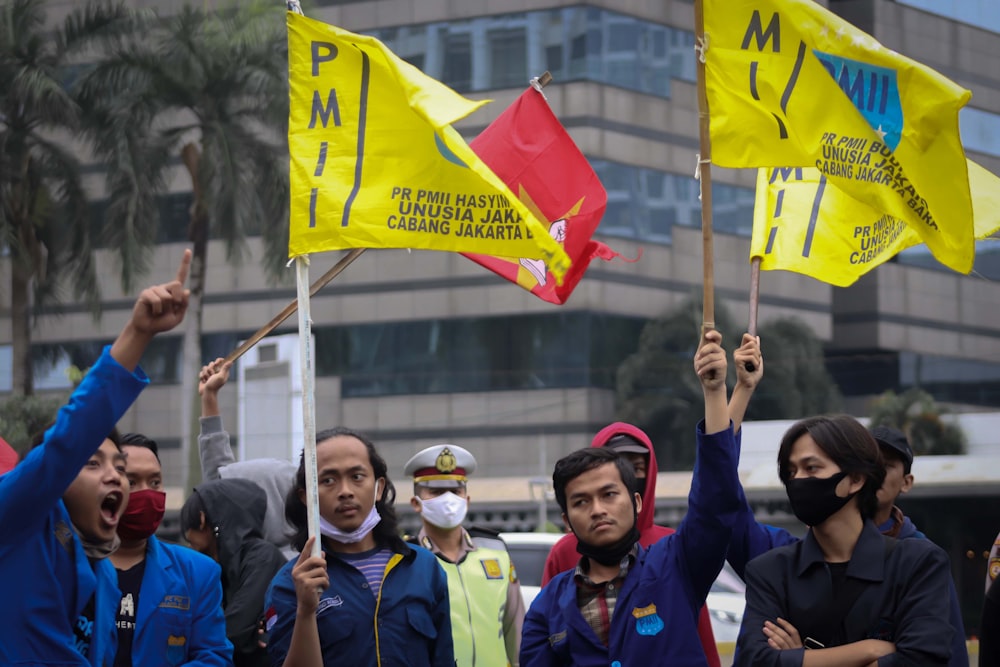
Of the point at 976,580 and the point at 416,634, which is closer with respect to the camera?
the point at 416,634

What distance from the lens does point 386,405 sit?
39.7 metres

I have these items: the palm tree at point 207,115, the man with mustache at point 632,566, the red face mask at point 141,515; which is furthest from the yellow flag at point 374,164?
the palm tree at point 207,115

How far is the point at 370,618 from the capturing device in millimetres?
5023

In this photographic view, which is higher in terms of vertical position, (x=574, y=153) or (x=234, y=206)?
(x=234, y=206)

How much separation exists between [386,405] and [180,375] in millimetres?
6210

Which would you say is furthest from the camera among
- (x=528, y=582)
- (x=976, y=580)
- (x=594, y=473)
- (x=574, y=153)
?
(x=976, y=580)

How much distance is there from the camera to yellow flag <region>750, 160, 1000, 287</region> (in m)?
6.09

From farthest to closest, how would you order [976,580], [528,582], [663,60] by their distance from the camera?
[663,60] < [976,580] < [528,582]

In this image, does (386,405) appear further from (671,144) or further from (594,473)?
(594,473)

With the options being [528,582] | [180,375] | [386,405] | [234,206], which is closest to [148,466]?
[528,582]

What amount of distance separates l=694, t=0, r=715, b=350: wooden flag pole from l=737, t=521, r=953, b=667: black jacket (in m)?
0.79

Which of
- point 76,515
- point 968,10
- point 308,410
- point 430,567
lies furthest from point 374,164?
point 968,10

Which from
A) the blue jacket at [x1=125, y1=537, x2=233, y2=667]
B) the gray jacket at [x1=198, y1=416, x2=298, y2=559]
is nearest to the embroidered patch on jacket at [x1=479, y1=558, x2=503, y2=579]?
the gray jacket at [x1=198, y1=416, x2=298, y2=559]

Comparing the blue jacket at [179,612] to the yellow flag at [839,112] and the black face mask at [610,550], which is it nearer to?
the black face mask at [610,550]
